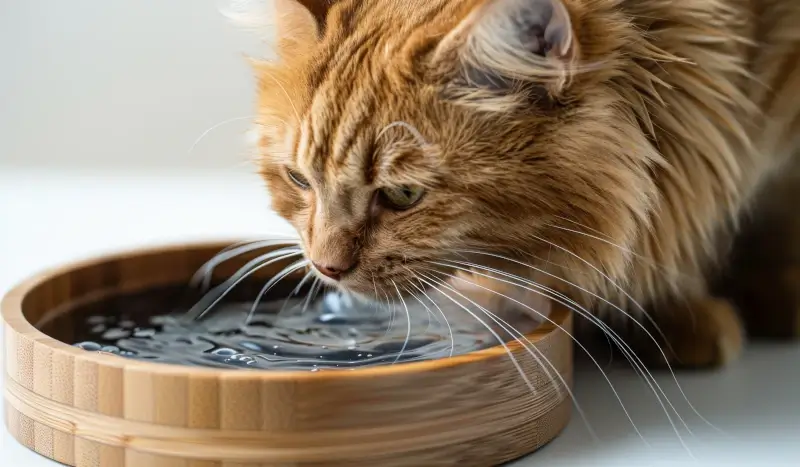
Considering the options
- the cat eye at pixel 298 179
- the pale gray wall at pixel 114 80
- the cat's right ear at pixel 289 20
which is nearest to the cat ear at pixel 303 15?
the cat's right ear at pixel 289 20

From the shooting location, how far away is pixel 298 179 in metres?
1.33

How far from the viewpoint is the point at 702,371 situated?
1551mm

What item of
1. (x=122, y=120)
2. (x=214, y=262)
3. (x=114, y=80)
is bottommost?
(x=122, y=120)

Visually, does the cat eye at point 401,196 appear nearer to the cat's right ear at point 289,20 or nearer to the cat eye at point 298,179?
the cat eye at point 298,179

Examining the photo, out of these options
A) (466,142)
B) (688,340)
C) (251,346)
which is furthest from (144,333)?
(688,340)

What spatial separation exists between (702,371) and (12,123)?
7.29ft

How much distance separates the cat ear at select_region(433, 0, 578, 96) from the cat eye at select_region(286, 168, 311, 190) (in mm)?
256

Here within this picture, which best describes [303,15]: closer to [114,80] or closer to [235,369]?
[235,369]

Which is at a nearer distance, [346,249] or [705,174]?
[346,249]

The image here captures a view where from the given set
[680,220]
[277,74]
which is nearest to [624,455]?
[680,220]

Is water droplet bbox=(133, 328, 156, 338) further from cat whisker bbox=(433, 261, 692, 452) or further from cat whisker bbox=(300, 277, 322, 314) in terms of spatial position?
cat whisker bbox=(433, 261, 692, 452)

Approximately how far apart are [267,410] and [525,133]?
1.46ft

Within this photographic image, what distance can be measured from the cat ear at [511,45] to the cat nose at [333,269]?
269 millimetres

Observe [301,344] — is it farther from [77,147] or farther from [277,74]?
[77,147]
